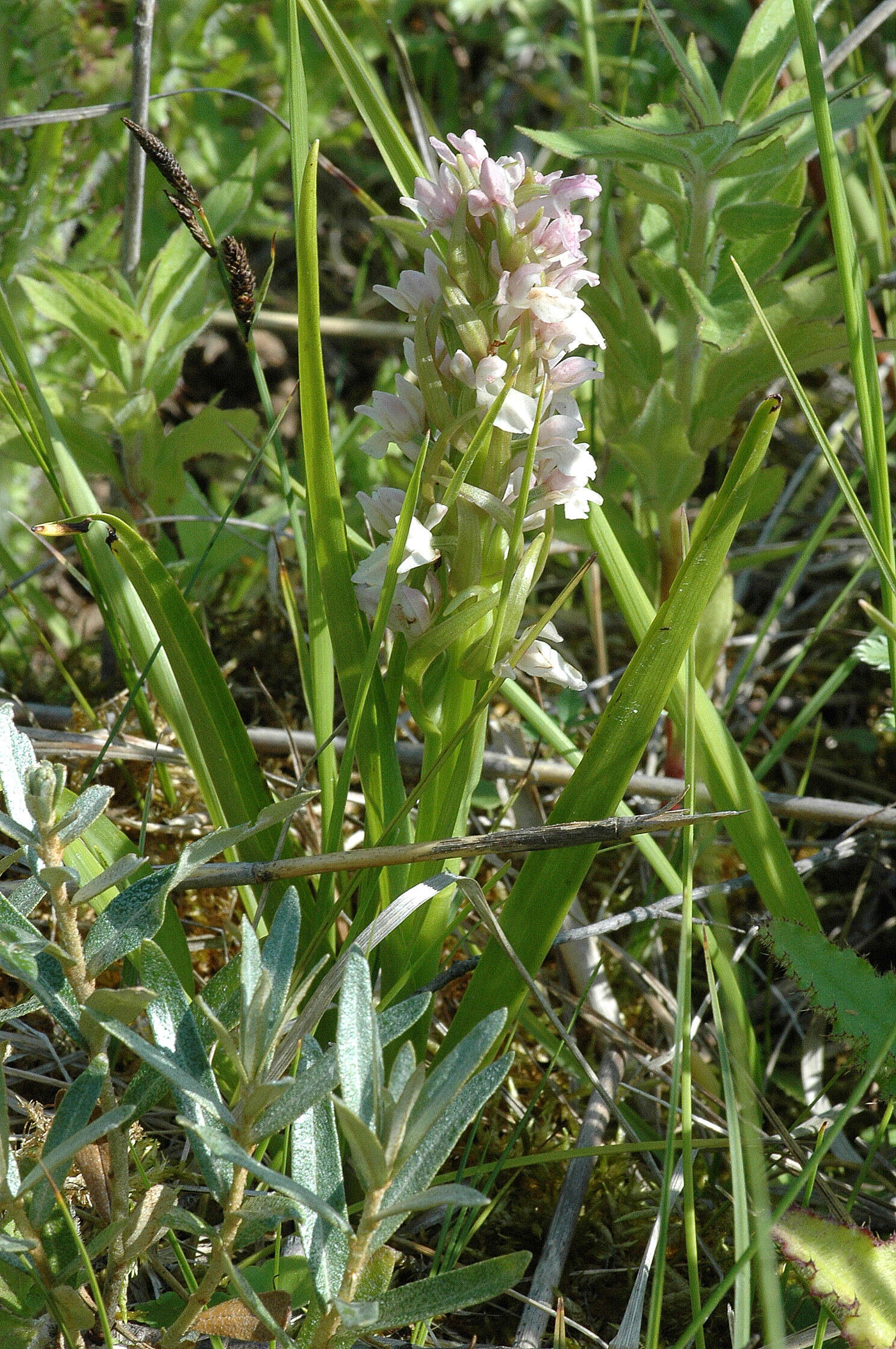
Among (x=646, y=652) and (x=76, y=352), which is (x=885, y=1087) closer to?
(x=646, y=652)

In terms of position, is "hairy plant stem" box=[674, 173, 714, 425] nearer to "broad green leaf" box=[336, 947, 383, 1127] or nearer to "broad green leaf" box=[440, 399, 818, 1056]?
"broad green leaf" box=[440, 399, 818, 1056]

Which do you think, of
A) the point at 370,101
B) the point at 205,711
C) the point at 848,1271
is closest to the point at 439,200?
the point at 370,101

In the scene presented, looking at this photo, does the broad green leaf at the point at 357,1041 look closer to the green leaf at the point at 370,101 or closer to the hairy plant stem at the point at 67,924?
the hairy plant stem at the point at 67,924

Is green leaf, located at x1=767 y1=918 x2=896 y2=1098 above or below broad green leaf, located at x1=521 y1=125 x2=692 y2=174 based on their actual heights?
below

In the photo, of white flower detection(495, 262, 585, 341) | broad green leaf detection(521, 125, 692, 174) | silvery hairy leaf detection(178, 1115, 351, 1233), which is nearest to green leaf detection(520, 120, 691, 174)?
broad green leaf detection(521, 125, 692, 174)

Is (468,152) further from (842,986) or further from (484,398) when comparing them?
(842,986)

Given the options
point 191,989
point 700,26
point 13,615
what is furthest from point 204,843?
point 700,26
